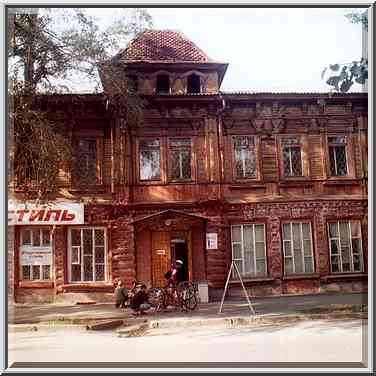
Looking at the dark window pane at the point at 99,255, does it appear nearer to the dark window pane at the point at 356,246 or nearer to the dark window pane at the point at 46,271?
the dark window pane at the point at 46,271

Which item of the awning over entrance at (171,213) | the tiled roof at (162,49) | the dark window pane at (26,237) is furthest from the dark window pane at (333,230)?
the dark window pane at (26,237)

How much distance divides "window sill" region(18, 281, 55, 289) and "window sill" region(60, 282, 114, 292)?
0.27m

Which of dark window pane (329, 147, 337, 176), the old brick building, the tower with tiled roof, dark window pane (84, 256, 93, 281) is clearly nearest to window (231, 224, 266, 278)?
the old brick building

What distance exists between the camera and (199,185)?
9.87 metres

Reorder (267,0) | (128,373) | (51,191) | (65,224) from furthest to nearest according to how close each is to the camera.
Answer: (65,224) < (51,191) < (267,0) < (128,373)

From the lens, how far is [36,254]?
8.77m

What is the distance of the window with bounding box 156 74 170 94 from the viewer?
10453 millimetres

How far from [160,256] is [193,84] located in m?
4.45

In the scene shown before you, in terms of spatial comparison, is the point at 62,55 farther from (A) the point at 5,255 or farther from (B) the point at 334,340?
(B) the point at 334,340

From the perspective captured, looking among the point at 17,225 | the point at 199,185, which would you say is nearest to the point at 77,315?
the point at 17,225

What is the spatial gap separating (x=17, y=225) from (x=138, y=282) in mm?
2539

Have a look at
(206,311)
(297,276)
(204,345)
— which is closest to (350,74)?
(204,345)

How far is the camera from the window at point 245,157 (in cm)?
1029

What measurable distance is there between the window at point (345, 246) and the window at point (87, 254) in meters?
5.15
